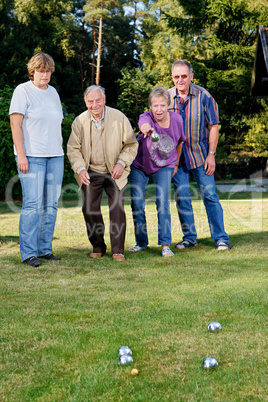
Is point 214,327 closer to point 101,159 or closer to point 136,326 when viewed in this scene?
point 136,326

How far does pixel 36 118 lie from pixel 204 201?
211 cm

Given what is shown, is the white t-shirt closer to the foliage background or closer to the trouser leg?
the trouser leg

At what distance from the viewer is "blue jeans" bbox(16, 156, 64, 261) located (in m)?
4.69

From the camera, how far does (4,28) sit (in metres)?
30.7

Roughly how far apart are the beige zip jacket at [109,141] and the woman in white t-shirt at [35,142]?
0.19 meters

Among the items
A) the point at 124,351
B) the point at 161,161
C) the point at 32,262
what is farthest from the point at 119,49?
the point at 124,351

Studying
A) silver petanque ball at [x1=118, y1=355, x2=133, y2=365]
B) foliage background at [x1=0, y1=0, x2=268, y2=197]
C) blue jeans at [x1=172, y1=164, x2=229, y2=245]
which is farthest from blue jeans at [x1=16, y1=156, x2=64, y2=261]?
foliage background at [x1=0, y1=0, x2=268, y2=197]

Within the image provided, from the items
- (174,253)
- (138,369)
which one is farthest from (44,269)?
(138,369)

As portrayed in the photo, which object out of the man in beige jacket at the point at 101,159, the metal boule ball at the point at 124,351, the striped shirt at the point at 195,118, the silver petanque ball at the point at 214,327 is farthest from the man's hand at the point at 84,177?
the metal boule ball at the point at 124,351

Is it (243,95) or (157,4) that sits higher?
(157,4)

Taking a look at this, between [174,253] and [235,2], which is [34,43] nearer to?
[235,2]

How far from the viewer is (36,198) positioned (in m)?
4.73

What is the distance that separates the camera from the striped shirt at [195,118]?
5.30m

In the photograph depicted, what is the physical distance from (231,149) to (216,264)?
23.5 m
